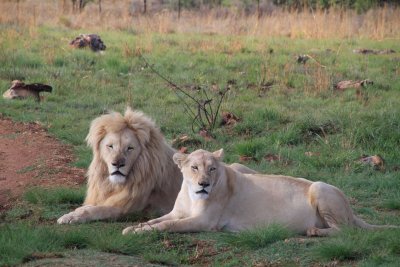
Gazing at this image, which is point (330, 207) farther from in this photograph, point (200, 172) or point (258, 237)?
point (200, 172)

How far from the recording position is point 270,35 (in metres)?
19.0

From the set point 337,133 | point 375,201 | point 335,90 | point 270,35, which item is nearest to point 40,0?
point 270,35

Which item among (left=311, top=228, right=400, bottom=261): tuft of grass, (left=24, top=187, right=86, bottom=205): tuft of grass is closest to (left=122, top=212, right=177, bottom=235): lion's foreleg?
(left=311, top=228, right=400, bottom=261): tuft of grass

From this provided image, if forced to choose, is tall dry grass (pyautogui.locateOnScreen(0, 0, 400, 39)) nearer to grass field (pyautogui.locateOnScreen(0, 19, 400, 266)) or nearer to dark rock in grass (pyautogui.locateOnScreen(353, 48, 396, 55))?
Result: grass field (pyautogui.locateOnScreen(0, 19, 400, 266))

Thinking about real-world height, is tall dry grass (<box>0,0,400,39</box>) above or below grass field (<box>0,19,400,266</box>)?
above

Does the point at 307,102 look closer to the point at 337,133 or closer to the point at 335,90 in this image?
the point at 335,90

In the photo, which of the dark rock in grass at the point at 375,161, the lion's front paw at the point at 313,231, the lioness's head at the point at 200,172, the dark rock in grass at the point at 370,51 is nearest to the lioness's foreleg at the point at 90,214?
the lioness's head at the point at 200,172

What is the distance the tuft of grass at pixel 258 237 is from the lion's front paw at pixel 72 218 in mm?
1269

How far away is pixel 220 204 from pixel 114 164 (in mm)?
1016

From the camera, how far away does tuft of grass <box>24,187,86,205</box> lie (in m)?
7.12

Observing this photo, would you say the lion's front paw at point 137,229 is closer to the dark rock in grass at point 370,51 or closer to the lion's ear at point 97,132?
the lion's ear at point 97,132

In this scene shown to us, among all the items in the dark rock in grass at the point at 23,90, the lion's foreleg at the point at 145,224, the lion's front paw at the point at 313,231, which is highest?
the lion's foreleg at the point at 145,224

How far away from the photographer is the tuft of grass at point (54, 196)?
7121 millimetres

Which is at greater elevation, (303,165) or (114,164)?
(114,164)
